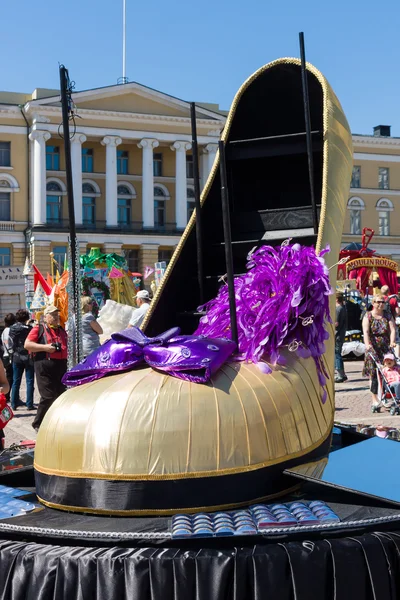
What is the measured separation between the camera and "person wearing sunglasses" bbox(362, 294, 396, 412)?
378 inches

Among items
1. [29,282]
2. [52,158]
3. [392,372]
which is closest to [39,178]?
[52,158]

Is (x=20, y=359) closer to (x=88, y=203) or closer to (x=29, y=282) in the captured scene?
(x=29, y=282)

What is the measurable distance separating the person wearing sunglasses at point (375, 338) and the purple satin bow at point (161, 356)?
6477mm

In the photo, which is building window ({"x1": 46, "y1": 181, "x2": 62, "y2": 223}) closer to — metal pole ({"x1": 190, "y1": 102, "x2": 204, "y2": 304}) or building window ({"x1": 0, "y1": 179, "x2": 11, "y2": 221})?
building window ({"x1": 0, "y1": 179, "x2": 11, "y2": 221})

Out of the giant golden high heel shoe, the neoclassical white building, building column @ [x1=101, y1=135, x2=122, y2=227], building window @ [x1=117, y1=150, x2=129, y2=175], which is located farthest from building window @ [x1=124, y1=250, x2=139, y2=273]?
the giant golden high heel shoe

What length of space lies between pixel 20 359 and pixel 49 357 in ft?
10.3

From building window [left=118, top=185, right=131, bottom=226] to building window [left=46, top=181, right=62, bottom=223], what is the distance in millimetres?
4543

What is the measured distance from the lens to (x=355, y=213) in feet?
191

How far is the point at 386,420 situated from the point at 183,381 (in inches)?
237

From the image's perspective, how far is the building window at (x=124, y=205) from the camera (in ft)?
177

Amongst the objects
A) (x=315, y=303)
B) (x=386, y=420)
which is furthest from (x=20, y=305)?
(x=315, y=303)

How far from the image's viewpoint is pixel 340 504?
303 cm

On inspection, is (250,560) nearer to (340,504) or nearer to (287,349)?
(340,504)

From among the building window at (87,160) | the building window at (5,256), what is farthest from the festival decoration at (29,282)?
the building window at (87,160)
